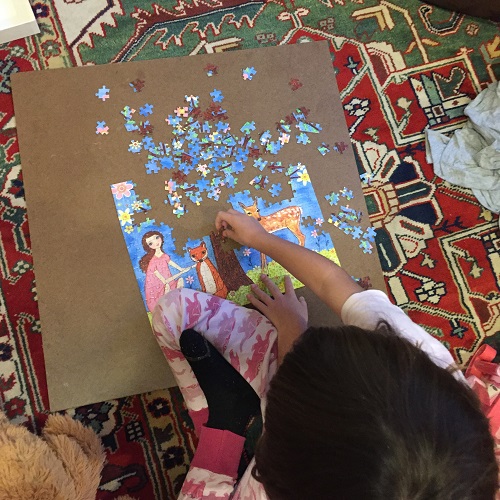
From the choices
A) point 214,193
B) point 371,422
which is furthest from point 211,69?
point 371,422

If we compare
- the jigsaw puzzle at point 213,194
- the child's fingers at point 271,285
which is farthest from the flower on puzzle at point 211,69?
the child's fingers at point 271,285

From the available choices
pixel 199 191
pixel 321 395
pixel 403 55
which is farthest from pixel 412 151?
pixel 321 395

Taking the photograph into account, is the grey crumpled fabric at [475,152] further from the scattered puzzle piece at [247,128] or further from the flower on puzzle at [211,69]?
the flower on puzzle at [211,69]

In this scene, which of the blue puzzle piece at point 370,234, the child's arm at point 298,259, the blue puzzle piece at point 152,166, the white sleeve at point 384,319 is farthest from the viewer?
the blue puzzle piece at point 370,234

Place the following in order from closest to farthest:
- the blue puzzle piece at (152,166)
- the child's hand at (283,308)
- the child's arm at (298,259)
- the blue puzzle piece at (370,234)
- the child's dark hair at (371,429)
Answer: the child's dark hair at (371,429) < the child's arm at (298,259) < the child's hand at (283,308) < the blue puzzle piece at (152,166) < the blue puzzle piece at (370,234)

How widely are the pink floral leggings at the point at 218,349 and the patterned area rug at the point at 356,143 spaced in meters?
0.13

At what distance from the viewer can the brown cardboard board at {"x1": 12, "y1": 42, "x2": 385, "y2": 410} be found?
4.46 feet

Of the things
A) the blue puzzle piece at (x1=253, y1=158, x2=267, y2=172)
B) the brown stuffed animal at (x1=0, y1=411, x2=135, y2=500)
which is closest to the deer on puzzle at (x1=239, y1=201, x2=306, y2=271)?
the blue puzzle piece at (x1=253, y1=158, x2=267, y2=172)

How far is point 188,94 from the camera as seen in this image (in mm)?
1499

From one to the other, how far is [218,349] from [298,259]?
343mm

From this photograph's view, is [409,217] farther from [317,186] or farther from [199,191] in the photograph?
[199,191]

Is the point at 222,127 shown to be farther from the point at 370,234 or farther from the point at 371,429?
the point at 371,429

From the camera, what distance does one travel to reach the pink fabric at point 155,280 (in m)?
1.39

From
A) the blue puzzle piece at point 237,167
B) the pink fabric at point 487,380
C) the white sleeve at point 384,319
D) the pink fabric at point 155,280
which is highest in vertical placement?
the blue puzzle piece at point 237,167
